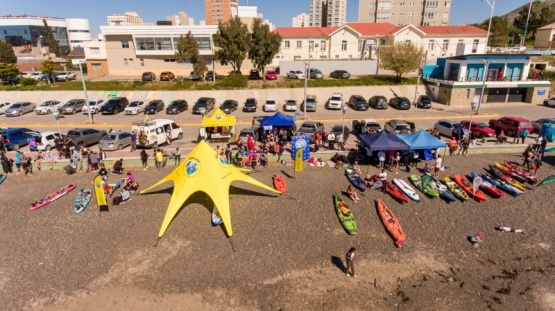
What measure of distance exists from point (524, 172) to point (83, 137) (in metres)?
30.5

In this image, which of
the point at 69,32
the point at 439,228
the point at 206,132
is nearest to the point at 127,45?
the point at 206,132

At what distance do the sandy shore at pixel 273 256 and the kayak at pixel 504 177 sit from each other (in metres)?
0.87

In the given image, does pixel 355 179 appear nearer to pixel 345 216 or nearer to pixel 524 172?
pixel 345 216

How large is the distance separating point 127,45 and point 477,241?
2231 inches

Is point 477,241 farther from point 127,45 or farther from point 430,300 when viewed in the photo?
point 127,45

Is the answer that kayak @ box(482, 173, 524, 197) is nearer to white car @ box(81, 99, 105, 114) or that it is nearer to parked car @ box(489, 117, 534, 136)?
parked car @ box(489, 117, 534, 136)

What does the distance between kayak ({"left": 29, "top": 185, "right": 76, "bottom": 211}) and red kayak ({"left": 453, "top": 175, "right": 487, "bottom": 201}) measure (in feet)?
73.3

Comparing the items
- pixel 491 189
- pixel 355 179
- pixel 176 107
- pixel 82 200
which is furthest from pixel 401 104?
pixel 82 200

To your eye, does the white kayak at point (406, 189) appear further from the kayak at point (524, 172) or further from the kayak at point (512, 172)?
the kayak at point (524, 172)

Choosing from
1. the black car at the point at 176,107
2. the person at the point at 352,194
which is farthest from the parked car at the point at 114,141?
the person at the point at 352,194

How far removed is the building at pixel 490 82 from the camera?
132ft

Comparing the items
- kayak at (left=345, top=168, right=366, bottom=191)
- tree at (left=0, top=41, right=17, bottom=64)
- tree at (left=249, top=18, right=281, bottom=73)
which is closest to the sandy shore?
kayak at (left=345, top=168, right=366, bottom=191)

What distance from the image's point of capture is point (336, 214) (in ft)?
54.2

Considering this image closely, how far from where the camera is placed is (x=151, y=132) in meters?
24.3
